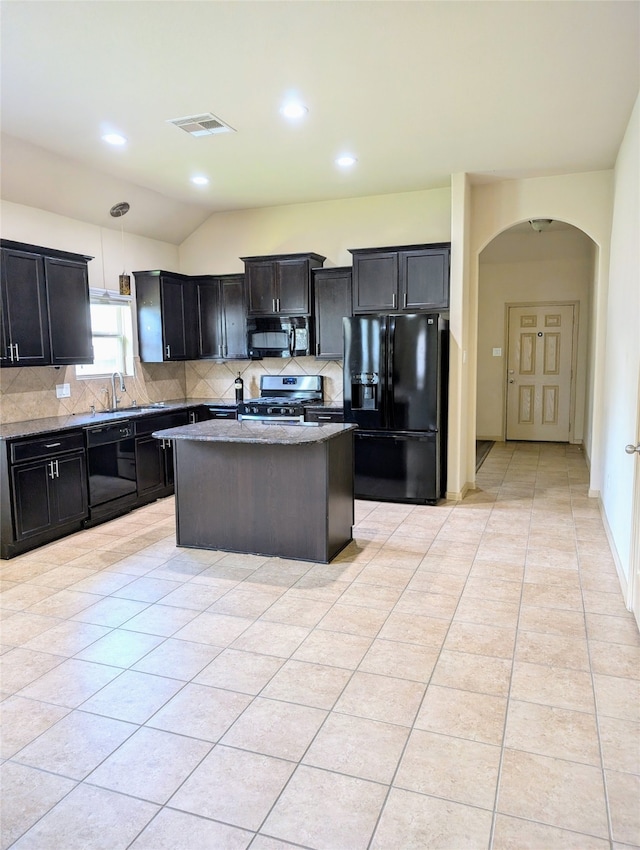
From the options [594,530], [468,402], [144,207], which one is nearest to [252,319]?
[144,207]

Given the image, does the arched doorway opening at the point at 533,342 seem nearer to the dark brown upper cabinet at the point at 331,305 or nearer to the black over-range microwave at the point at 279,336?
the dark brown upper cabinet at the point at 331,305

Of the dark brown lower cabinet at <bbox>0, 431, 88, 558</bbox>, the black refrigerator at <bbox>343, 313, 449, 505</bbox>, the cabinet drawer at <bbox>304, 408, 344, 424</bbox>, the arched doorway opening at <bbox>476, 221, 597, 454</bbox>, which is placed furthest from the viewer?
the arched doorway opening at <bbox>476, 221, 597, 454</bbox>

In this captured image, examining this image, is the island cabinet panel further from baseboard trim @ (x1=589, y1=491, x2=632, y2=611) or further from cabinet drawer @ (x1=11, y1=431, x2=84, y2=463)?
baseboard trim @ (x1=589, y1=491, x2=632, y2=611)

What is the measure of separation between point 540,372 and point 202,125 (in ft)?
20.4

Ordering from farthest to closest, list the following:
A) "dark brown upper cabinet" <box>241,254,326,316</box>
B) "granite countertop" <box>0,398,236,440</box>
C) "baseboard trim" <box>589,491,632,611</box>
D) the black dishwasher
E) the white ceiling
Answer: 1. "dark brown upper cabinet" <box>241,254,326,316</box>
2. the black dishwasher
3. "granite countertop" <box>0,398,236,440</box>
4. "baseboard trim" <box>589,491,632,611</box>
5. the white ceiling

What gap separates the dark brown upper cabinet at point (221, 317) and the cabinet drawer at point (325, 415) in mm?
1221

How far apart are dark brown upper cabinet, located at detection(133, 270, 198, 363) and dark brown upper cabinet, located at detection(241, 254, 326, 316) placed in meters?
0.79

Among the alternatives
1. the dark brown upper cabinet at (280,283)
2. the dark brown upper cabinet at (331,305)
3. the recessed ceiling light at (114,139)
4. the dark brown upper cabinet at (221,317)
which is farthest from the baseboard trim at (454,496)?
the recessed ceiling light at (114,139)

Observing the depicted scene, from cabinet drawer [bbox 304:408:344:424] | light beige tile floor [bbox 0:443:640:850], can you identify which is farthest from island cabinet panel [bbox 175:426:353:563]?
cabinet drawer [bbox 304:408:344:424]

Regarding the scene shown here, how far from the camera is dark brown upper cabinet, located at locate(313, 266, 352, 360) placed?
5.84m

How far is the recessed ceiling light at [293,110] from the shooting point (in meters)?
3.59

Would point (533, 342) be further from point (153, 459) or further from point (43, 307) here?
point (43, 307)

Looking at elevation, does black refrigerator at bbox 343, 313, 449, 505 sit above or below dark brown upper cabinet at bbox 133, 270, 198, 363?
below

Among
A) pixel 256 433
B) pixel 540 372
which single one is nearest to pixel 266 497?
pixel 256 433
